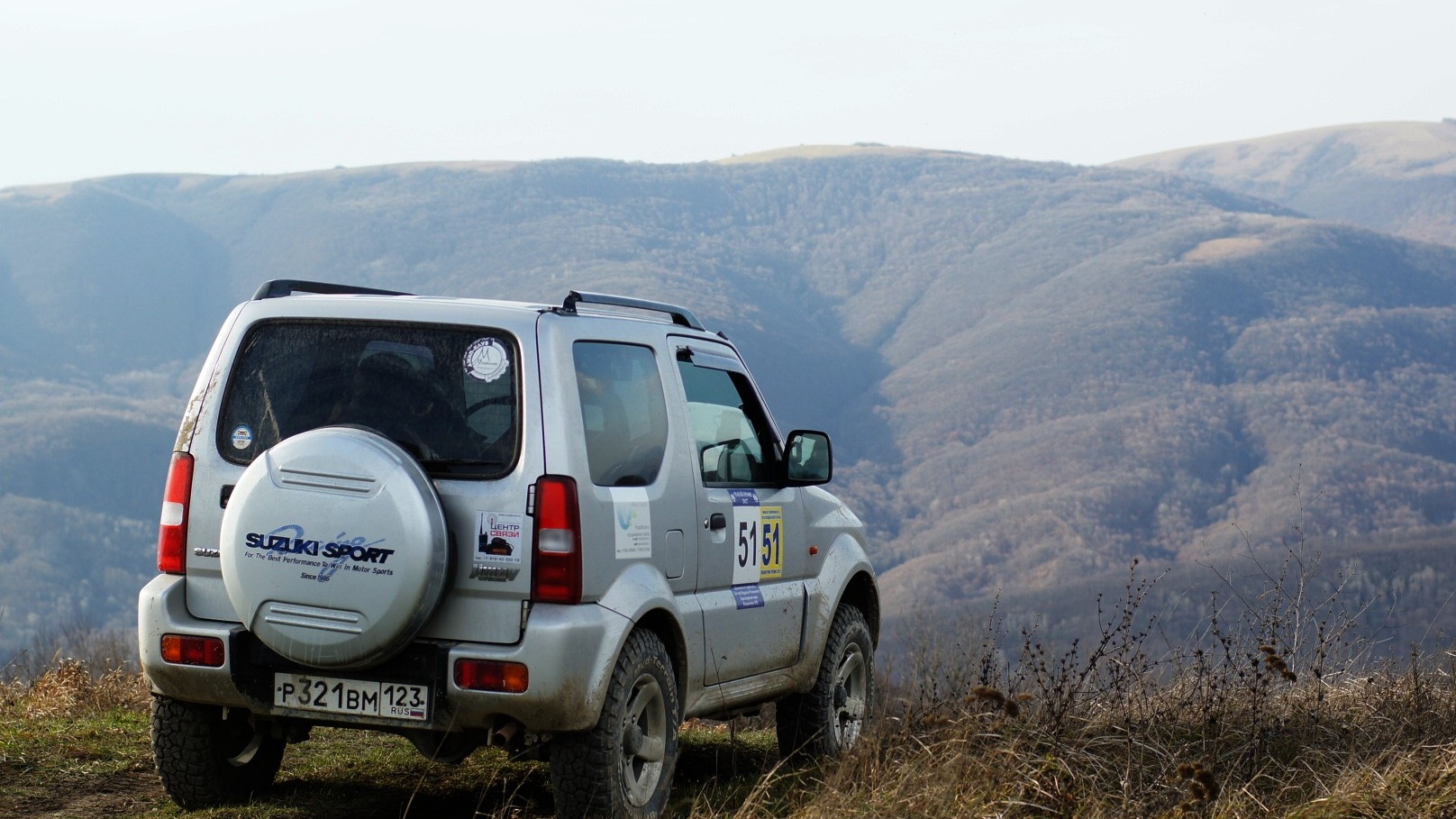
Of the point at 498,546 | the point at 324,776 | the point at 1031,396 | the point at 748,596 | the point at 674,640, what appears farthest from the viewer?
the point at 1031,396

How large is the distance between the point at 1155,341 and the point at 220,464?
519 feet

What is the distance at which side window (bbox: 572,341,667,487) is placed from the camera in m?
4.96

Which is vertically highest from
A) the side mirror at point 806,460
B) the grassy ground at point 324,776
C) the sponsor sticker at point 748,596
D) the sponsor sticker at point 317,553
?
the sponsor sticker at point 317,553

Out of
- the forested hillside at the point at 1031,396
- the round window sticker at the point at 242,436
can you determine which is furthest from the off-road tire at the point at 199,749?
the forested hillside at the point at 1031,396

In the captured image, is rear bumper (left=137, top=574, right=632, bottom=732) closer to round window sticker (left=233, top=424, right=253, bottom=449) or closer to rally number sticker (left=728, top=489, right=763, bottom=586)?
round window sticker (left=233, top=424, right=253, bottom=449)

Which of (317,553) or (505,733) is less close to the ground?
(317,553)

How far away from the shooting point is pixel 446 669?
15.3 ft

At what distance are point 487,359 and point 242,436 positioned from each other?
32.7 inches

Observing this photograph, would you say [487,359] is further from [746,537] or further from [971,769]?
[971,769]

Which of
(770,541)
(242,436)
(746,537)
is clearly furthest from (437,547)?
(770,541)

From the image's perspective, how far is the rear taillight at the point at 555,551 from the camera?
463 cm

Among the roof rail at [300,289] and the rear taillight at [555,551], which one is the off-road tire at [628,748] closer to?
the rear taillight at [555,551]

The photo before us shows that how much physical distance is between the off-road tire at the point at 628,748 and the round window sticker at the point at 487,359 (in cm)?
97

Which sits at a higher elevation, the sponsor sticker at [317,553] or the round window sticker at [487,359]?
the round window sticker at [487,359]
